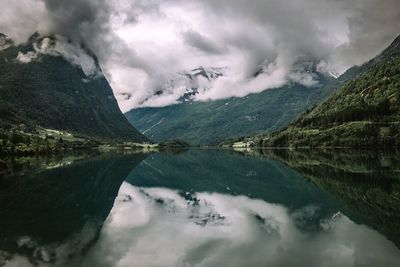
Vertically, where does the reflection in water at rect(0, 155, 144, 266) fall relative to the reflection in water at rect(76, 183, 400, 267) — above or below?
above

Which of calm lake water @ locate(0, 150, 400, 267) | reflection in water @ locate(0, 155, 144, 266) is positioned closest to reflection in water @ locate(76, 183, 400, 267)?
calm lake water @ locate(0, 150, 400, 267)

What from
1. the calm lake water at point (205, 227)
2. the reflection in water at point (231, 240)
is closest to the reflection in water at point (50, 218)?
the calm lake water at point (205, 227)

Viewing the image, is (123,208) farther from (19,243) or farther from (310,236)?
(310,236)

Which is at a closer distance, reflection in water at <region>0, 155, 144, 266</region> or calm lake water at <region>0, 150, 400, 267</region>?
calm lake water at <region>0, 150, 400, 267</region>

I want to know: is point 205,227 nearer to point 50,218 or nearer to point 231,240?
point 231,240

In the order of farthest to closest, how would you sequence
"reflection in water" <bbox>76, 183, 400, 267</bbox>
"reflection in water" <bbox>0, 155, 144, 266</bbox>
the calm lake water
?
"reflection in water" <bbox>0, 155, 144, 266</bbox> < the calm lake water < "reflection in water" <bbox>76, 183, 400, 267</bbox>

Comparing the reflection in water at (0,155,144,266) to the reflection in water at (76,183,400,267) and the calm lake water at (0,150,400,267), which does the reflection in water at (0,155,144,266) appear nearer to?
the calm lake water at (0,150,400,267)

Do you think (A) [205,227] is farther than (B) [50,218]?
No

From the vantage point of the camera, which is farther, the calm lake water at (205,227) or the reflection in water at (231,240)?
the calm lake water at (205,227)

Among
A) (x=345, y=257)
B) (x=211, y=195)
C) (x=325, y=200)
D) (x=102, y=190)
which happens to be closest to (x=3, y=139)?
(x=102, y=190)

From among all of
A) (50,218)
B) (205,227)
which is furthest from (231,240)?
(50,218)

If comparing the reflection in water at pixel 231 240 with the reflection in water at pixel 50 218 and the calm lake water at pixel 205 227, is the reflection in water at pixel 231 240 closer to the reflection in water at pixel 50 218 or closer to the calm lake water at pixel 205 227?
the calm lake water at pixel 205 227

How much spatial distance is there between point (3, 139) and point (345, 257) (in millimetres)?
185396

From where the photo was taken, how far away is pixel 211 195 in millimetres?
56906
